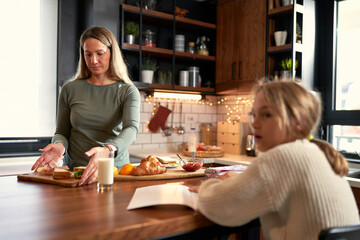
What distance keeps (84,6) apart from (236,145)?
2135 mm

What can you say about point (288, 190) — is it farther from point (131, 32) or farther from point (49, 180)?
point (131, 32)

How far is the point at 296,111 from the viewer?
104 cm

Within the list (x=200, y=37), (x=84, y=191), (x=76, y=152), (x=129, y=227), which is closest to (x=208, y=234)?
(x=129, y=227)

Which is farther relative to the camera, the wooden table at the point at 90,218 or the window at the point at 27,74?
the window at the point at 27,74

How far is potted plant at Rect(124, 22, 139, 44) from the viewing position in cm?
346

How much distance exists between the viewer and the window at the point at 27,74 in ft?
10.3

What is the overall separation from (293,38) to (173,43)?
1255mm

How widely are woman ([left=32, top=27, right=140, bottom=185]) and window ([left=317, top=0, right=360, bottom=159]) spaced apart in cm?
222

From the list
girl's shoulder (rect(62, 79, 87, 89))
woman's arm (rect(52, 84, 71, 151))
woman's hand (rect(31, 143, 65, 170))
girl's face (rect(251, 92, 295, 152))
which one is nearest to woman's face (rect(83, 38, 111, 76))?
girl's shoulder (rect(62, 79, 87, 89))

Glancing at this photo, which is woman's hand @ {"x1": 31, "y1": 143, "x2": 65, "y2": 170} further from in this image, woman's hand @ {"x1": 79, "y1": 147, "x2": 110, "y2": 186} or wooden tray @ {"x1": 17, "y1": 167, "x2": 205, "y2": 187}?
woman's hand @ {"x1": 79, "y1": 147, "x2": 110, "y2": 186}

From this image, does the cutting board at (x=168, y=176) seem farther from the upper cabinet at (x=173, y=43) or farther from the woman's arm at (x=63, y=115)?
the upper cabinet at (x=173, y=43)

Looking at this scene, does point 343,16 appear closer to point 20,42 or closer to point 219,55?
point 219,55

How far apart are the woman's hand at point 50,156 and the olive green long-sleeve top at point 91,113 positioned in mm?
248

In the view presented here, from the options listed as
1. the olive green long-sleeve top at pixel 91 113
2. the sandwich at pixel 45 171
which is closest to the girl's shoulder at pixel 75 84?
the olive green long-sleeve top at pixel 91 113
